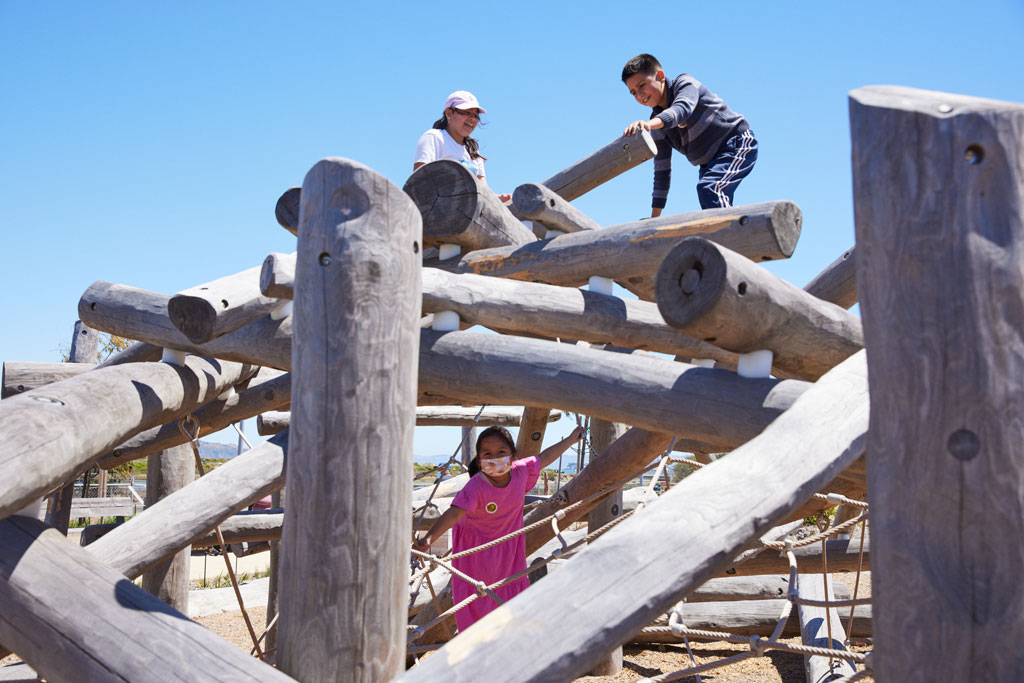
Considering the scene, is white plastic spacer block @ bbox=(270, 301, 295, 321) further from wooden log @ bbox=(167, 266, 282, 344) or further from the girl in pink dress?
the girl in pink dress

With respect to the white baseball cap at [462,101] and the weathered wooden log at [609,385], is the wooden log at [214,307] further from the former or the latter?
the white baseball cap at [462,101]

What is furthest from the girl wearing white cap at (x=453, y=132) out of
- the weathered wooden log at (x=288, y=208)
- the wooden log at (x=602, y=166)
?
the weathered wooden log at (x=288, y=208)

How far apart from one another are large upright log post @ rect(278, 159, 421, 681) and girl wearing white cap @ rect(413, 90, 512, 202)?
2.77 meters

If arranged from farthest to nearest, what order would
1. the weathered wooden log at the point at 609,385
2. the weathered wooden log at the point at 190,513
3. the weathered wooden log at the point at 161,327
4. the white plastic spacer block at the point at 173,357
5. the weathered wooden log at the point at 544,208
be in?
the weathered wooden log at the point at 544,208 → the white plastic spacer block at the point at 173,357 → the weathered wooden log at the point at 161,327 → the weathered wooden log at the point at 190,513 → the weathered wooden log at the point at 609,385

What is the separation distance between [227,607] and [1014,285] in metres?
9.77

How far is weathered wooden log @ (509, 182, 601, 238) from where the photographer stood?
12.9 feet

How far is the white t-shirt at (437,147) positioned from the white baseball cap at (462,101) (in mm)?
169

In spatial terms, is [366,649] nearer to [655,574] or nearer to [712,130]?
[655,574]

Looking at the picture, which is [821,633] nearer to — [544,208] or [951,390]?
[544,208]

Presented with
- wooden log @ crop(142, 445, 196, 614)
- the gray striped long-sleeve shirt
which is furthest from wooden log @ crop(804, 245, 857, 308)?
wooden log @ crop(142, 445, 196, 614)

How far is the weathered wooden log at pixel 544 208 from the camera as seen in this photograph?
3.94 metres

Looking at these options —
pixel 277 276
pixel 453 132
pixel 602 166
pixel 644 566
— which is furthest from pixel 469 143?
pixel 644 566

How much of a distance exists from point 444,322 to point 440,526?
4.95 ft

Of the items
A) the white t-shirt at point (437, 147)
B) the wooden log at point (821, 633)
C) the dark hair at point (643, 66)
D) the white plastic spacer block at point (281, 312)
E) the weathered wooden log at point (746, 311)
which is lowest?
the wooden log at point (821, 633)
